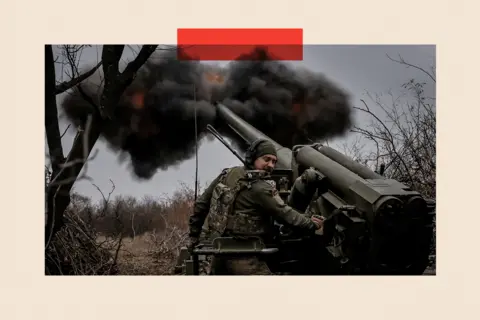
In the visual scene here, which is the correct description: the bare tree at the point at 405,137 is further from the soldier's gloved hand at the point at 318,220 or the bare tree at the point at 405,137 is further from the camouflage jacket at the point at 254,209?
the camouflage jacket at the point at 254,209

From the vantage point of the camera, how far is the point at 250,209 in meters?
4.59

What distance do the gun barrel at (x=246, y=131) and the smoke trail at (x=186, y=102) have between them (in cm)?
7

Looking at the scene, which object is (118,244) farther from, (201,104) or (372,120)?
(372,120)

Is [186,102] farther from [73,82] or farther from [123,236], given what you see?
[123,236]

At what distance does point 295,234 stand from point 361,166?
2.67 ft

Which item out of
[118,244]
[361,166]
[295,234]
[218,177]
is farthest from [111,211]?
[361,166]

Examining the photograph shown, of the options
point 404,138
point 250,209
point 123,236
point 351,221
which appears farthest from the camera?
point 404,138

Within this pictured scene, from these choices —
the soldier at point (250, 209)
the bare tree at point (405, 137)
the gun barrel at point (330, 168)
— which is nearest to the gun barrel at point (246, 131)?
the gun barrel at point (330, 168)

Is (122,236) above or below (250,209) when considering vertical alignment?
below

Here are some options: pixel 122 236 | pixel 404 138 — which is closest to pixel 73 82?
pixel 122 236

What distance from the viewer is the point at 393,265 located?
14.5ft
